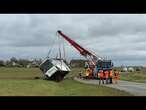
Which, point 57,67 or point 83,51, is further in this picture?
point 83,51

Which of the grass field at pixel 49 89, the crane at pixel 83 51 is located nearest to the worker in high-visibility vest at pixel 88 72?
the crane at pixel 83 51

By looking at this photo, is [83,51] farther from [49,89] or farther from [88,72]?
[49,89]

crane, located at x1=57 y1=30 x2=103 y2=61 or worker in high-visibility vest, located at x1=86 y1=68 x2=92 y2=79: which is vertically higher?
crane, located at x1=57 y1=30 x2=103 y2=61

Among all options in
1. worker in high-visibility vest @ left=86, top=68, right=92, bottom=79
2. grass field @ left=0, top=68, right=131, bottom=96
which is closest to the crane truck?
worker in high-visibility vest @ left=86, top=68, right=92, bottom=79

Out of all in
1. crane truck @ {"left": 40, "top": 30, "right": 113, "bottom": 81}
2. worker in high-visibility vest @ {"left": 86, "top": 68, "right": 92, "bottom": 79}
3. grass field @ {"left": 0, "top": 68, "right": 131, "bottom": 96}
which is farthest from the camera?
worker in high-visibility vest @ {"left": 86, "top": 68, "right": 92, "bottom": 79}

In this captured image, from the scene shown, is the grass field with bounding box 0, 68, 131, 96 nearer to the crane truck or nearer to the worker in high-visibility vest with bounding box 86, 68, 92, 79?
the crane truck

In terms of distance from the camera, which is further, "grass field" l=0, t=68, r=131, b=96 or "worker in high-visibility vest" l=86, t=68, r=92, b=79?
"worker in high-visibility vest" l=86, t=68, r=92, b=79

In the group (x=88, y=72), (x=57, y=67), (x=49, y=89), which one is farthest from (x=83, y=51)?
(x=49, y=89)

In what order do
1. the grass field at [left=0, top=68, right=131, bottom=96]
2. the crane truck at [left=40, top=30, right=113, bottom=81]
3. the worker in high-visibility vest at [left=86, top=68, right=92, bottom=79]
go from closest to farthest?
the grass field at [left=0, top=68, right=131, bottom=96] → the crane truck at [left=40, top=30, right=113, bottom=81] → the worker in high-visibility vest at [left=86, top=68, right=92, bottom=79]
